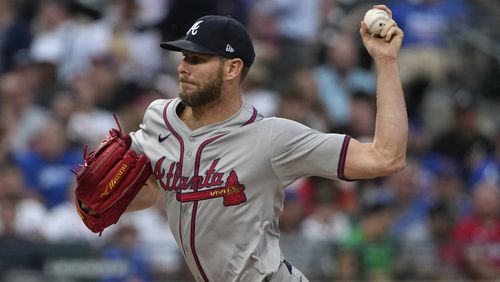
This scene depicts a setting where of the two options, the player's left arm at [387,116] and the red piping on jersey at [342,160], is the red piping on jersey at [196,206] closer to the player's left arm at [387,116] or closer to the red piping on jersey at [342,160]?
the red piping on jersey at [342,160]

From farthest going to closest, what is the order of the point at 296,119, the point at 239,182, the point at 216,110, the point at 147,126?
the point at 296,119, the point at 147,126, the point at 216,110, the point at 239,182

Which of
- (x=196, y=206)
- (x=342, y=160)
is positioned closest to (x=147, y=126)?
(x=196, y=206)

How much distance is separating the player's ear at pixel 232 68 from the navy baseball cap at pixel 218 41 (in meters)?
0.02

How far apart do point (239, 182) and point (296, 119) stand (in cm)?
575

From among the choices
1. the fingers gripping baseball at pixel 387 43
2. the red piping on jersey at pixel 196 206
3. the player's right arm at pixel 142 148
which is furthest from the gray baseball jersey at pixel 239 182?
the fingers gripping baseball at pixel 387 43

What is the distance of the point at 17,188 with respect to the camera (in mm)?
9781

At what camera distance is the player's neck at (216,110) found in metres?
4.91

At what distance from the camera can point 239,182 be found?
4777 mm

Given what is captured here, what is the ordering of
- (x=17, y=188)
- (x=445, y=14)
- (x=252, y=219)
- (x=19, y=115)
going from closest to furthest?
(x=252, y=219) < (x=17, y=188) < (x=19, y=115) < (x=445, y=14)

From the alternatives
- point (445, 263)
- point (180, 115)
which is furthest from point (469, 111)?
point (180, 115)

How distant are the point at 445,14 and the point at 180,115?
7.75 metres

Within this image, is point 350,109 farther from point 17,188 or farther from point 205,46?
point 205,46

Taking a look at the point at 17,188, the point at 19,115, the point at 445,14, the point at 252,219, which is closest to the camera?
the point at 252,219

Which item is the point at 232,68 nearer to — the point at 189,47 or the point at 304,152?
the point at 189,47
